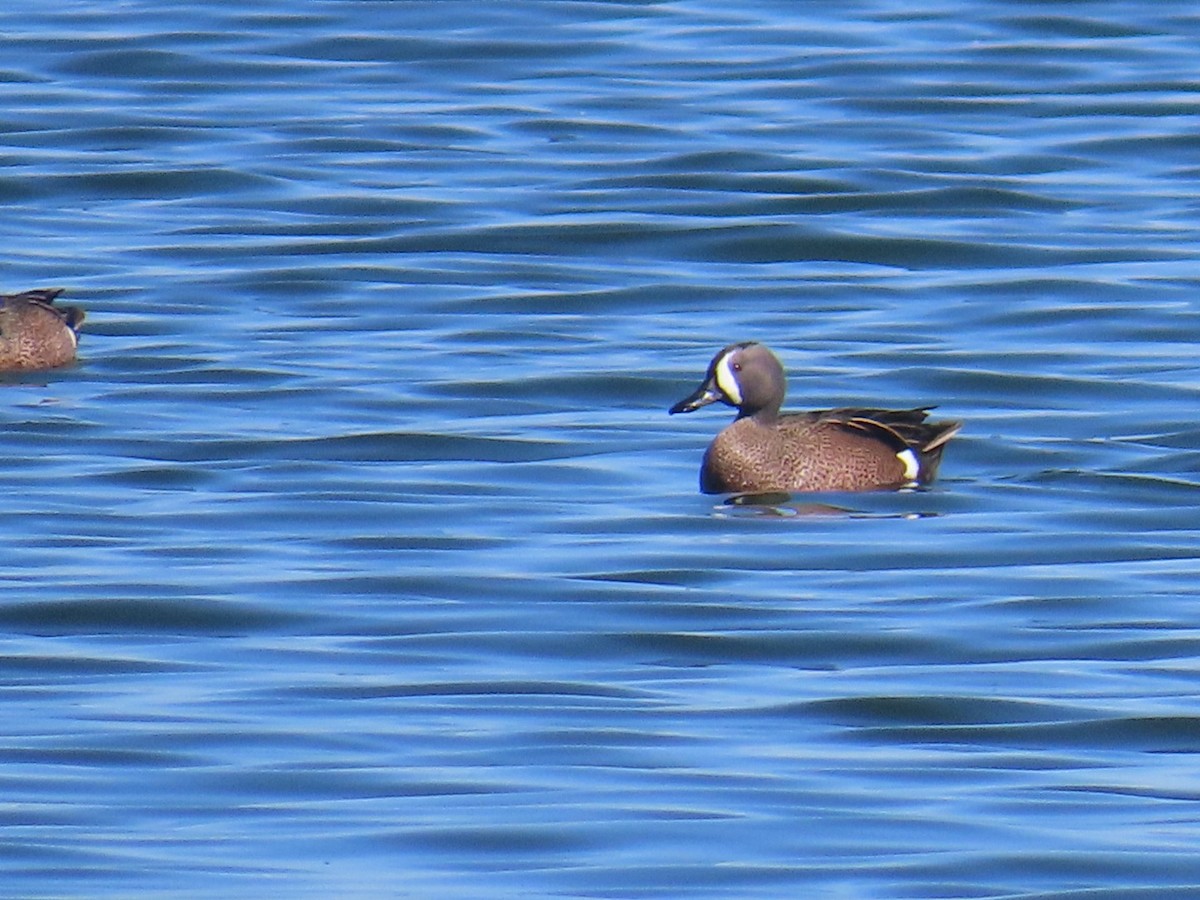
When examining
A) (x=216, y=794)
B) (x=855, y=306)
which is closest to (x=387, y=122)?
(x=855, y=306)

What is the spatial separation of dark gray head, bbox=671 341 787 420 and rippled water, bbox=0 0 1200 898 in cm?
44

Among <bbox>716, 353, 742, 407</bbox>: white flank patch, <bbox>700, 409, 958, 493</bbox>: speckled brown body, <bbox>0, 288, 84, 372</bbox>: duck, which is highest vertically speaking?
<bbox>0, 288, 84, 372</bbox>: duck

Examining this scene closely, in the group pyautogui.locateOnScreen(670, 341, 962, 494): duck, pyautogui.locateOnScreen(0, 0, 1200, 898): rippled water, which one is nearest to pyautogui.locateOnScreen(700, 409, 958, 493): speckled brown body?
pyautogui.locateOnScreen(670, 341, 962, 494): duck

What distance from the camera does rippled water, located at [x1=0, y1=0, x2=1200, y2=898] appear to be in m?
7.85

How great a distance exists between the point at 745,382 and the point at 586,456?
701mm

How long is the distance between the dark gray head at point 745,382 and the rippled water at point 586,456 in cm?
44

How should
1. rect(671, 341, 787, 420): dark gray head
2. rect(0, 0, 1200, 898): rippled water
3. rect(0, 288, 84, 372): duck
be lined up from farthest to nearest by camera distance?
rect(0, 288, 84, 372): duck → rect(671, 341, 787, 420): dark gray head → rect(0, 0, 1200, 898): rippled water

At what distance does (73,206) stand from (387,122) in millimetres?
3152

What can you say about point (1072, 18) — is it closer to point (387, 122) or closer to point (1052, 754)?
point (387, 122)

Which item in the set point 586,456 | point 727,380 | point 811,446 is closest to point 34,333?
point 586,456

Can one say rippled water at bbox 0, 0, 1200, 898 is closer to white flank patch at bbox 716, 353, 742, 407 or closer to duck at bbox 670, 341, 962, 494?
duck at bbox 670, 341, 962, 494

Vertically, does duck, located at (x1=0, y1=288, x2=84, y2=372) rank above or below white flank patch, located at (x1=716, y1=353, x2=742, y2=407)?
above

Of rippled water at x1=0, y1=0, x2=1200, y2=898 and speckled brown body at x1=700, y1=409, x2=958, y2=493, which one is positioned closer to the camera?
rippled water at x1=0, y1=0, x2=1200, y2=898

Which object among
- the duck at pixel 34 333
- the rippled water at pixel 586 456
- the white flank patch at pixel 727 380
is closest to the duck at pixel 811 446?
the white flank patch at pixel 727 380
